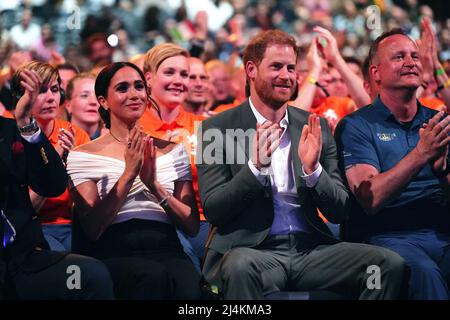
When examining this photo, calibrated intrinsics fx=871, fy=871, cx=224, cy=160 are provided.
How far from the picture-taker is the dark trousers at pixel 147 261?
3984 millimetres

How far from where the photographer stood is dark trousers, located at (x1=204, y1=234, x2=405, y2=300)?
382 centimetres

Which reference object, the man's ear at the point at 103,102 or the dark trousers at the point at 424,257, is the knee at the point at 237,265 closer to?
the dark trousers at the point at 424,257

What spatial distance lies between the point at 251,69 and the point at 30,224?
1344 mm

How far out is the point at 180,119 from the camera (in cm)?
527

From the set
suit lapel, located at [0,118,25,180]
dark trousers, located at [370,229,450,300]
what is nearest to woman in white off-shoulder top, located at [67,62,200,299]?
suit lapel, located at [0,118,25,180]

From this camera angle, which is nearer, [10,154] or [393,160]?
[10,154]

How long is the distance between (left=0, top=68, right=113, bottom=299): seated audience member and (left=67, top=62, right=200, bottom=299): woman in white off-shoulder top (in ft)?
0.62

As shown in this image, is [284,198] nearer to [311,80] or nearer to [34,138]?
[34,138]

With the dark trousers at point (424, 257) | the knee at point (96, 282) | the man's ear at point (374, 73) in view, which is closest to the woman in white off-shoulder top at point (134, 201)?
the knee at point (96, 282)

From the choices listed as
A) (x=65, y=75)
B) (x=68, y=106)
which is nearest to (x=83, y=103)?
(x=68, y=106)

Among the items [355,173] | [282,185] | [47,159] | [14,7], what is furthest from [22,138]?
[14,7]

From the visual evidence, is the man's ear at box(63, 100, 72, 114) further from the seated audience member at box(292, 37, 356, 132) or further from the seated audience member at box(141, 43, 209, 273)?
the seated audience member at box(292, 37, 356, 132)

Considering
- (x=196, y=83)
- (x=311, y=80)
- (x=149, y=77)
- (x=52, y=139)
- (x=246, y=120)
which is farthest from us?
(x=196, y=83)

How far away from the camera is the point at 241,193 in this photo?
390 centimetres
